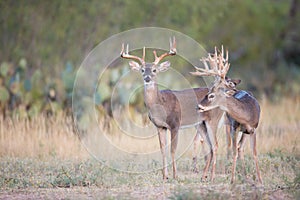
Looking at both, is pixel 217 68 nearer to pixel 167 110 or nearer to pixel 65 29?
pixel 167 110

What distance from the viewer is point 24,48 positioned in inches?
813

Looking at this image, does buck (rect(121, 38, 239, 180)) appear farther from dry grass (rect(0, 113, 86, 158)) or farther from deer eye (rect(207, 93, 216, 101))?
dry grass (rect(0, 113, 86, 158))

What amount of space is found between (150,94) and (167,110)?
1.32ft

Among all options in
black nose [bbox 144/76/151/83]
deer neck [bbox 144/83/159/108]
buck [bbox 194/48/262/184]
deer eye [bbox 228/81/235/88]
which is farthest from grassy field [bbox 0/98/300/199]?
black nose [bbox 144/76/151/83]

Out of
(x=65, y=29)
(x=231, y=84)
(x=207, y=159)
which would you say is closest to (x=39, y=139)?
(x=207, y=159)

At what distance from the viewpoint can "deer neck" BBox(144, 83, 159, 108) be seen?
11359 millimetres

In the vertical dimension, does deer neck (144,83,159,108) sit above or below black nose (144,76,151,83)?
below

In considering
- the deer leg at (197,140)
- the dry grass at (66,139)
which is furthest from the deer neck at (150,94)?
the dry grass at (66,139)

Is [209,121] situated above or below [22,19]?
below

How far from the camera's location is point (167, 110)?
11.5 m

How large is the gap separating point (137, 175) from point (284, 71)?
18317mm

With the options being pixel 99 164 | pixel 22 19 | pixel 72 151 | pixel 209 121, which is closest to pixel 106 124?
pixel 72 151

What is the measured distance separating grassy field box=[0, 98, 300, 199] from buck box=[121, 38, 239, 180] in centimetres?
69

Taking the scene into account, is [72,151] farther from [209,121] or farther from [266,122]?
[266,122]
